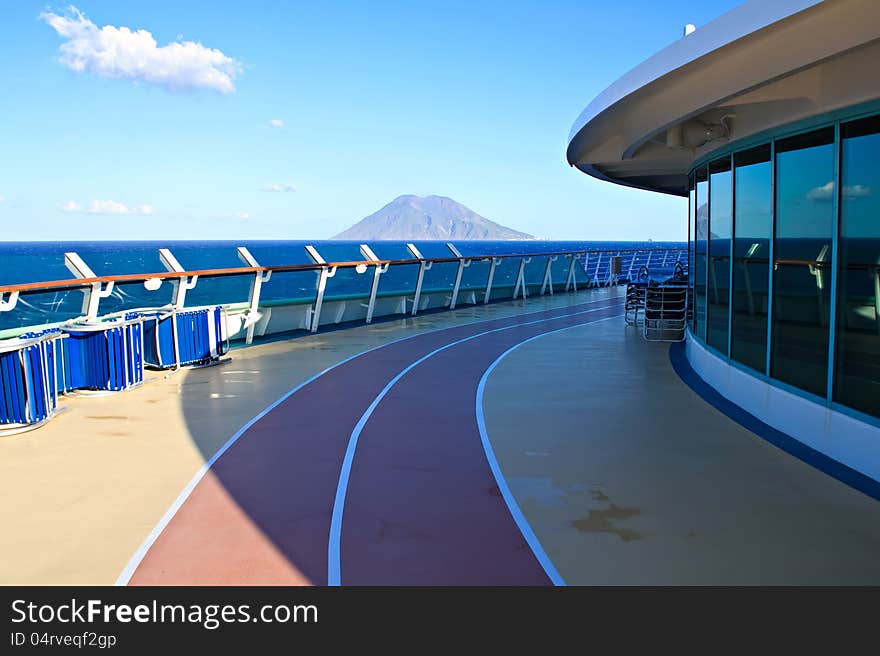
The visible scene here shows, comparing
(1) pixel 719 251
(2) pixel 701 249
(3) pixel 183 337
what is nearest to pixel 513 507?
(1) pixel 719 251

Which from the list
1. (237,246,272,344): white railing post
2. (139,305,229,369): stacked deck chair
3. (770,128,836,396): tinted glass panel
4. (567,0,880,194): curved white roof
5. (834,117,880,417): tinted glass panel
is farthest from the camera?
(237,246,272,344): white railing post

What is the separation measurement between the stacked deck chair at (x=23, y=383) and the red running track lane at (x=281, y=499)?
6.61 ft

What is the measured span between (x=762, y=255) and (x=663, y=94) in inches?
71.2

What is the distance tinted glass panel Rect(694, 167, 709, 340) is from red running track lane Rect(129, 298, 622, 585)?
329cm

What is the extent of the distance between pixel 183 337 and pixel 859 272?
317 inches

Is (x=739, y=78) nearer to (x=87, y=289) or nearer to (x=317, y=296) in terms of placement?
(x=87, y=289)

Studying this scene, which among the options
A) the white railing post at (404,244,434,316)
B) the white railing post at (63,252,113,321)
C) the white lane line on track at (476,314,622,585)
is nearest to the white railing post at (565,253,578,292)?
the white railing post at (404,244,434,316)

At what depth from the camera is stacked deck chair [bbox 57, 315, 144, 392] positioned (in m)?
8.25

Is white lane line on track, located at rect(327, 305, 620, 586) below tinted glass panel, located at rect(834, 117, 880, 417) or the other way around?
below

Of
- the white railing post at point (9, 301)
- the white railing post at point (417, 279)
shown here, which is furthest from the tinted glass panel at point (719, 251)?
the white railing post at point (417, 279)

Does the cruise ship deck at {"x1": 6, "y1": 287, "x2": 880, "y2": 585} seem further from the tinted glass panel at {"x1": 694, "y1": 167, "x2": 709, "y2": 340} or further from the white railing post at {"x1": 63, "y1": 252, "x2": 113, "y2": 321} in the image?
the white railing post at {"x1": 63, "y1": 252, "x2": 113, "y2": 321}

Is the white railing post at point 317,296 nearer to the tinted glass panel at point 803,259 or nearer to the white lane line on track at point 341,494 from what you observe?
the white lane line on track at point 341,494

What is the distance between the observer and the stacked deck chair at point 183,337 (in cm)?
973

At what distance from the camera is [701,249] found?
10.1 m
